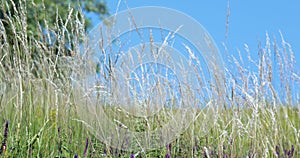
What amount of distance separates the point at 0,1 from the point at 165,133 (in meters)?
1.44

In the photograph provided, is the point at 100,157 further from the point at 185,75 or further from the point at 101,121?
the point at 185,75

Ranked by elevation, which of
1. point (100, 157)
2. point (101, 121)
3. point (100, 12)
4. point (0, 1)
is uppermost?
point (100, 12)

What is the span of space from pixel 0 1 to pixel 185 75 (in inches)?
54.0

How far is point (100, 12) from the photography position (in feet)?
40.0

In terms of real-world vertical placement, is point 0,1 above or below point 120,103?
above

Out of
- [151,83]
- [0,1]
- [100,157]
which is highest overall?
[0,1]

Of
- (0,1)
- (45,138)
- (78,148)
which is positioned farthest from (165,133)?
(0,1)

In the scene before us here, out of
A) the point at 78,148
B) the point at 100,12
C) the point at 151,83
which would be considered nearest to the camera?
the point at 78,148

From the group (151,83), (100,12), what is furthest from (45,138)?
(100,12)

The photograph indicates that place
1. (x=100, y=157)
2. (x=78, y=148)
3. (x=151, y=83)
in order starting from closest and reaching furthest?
(x=100, y=157), (x=78, y=148), (x=151, y=83)

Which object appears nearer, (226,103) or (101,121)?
(101,121)

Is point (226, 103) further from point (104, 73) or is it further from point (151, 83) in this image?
point (104, 73)

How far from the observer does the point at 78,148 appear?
2.67 metres

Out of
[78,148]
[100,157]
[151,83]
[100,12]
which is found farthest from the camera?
[100,12]
